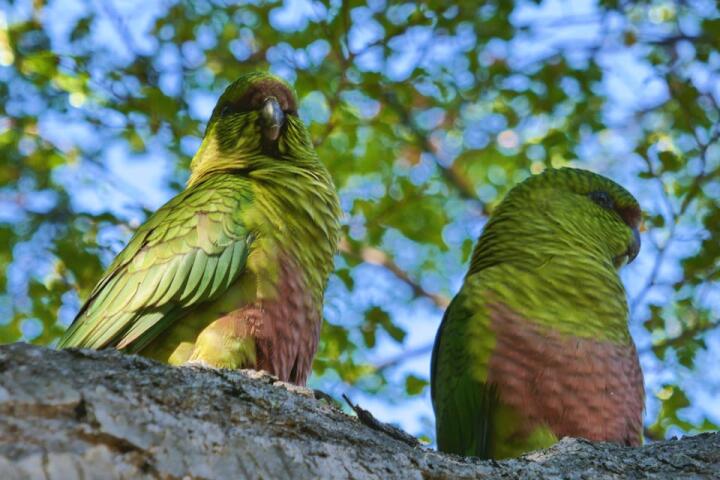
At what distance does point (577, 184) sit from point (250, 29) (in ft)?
12.6

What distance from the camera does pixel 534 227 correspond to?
17.3ft

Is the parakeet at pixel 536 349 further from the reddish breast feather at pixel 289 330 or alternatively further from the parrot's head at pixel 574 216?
the reddish breast feather at pixel 289 330

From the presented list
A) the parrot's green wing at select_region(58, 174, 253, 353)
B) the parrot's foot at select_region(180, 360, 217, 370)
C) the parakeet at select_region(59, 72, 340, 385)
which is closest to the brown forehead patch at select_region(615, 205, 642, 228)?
the parakeet at select_region(59, 72, 340, 385)

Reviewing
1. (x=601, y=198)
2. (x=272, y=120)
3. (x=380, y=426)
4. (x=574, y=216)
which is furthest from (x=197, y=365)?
(x=601, y=198)

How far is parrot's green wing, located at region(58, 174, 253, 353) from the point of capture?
3848 millimetres

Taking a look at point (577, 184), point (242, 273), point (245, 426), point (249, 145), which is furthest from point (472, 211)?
point (245, 426)

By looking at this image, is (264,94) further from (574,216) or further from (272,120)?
(574,216)

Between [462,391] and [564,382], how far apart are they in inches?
20.0

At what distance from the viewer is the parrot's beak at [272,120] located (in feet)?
16.0

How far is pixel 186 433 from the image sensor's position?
2.07 m

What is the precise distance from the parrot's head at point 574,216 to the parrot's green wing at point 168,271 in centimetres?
177

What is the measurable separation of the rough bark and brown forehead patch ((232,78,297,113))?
2681 millimetres

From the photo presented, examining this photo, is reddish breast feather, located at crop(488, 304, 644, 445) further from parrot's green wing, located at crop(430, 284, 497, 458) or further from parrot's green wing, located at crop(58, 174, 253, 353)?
parrot's green wing, located at crop(58, 174, 253, 353)

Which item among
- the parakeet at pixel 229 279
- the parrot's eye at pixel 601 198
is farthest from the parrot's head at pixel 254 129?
the parrot's eye at pixel 601 198
